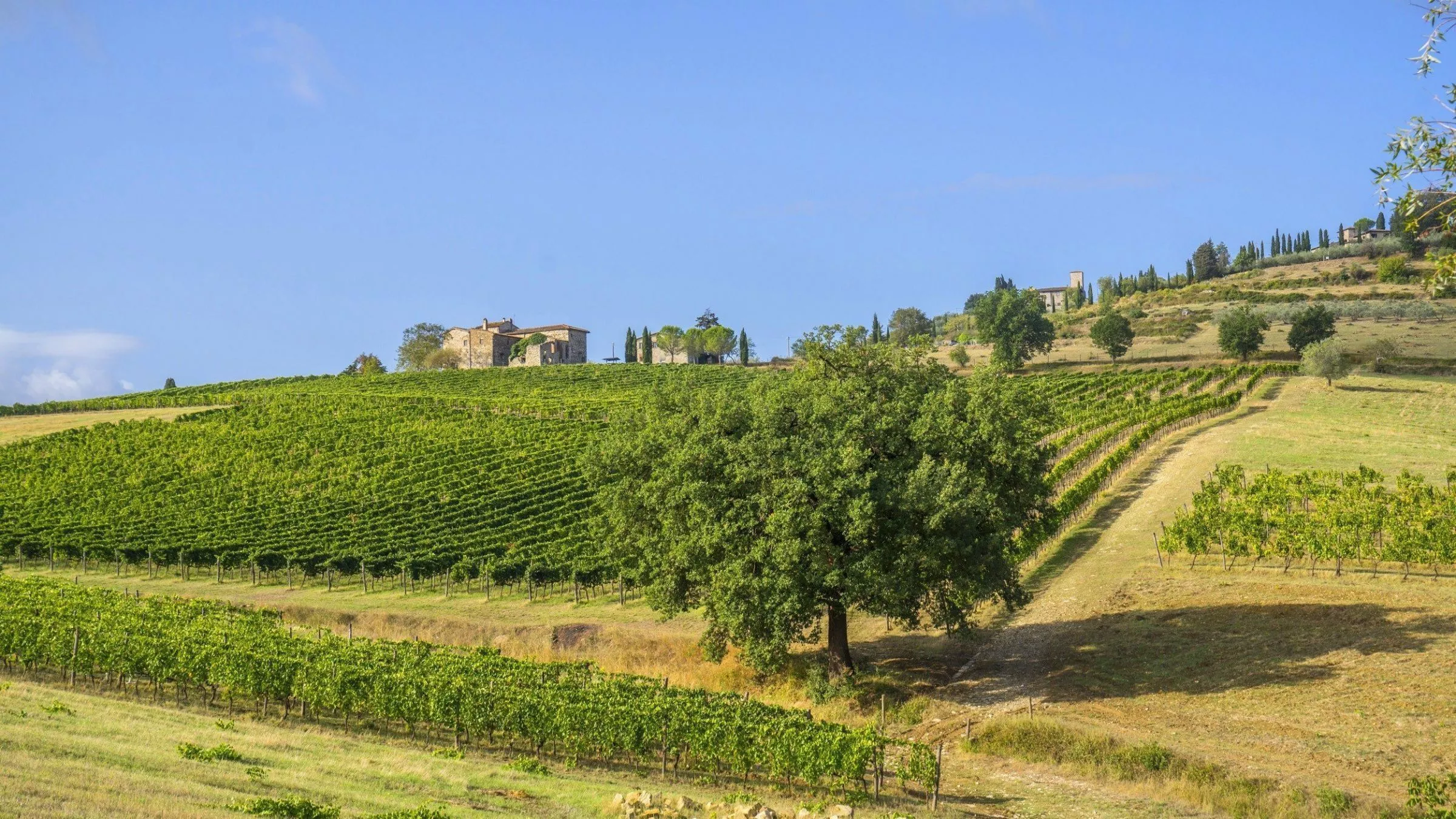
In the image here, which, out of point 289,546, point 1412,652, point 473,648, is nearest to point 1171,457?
point 1412,652

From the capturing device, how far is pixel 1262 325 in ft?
350

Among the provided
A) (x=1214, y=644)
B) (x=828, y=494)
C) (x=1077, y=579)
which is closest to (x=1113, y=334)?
(x=1077, y=579)

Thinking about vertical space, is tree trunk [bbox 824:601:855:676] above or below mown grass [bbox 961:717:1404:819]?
above

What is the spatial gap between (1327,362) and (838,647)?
237 ft

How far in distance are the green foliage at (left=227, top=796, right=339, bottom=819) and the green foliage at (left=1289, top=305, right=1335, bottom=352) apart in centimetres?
11151

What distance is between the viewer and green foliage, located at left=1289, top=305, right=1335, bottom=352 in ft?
350

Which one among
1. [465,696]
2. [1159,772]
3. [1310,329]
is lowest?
[1159,772]

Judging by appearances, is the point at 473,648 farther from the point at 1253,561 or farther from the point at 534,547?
the point at 1253,561

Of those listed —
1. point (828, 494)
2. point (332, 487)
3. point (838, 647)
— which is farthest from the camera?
point (332, 487)

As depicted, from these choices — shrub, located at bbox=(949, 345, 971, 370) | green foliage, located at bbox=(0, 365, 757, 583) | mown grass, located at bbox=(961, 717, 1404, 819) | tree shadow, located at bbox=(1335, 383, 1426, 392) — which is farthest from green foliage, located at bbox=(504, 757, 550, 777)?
shrub, located at bbox=(949, 345, 971, 370)

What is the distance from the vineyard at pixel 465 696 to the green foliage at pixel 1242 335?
9323cm

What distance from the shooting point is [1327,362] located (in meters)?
85.6

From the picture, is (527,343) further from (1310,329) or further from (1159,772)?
(1159,772)

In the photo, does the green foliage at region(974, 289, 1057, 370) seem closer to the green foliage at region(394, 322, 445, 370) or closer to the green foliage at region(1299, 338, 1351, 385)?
the green foliage at region(1299, 338, 1351, 385)
